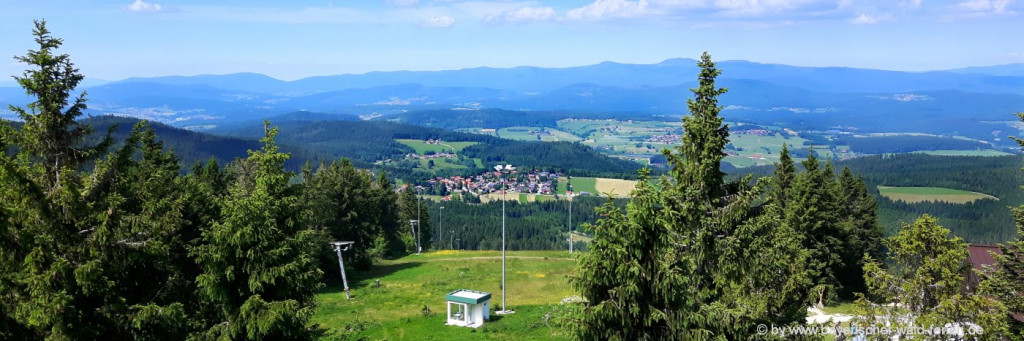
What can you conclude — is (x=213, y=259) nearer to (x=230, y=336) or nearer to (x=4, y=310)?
(x=230, y=336)

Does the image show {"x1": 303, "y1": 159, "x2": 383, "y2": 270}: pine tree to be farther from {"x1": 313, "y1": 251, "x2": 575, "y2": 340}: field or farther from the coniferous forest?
the coniferous forest

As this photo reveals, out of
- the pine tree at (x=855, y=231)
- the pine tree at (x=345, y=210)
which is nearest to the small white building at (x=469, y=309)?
the pine tree at (x=345, y=210)

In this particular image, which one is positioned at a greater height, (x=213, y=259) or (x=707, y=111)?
(x=707, y=111)

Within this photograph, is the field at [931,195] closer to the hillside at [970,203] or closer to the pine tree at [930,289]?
the hillside at [970,203]

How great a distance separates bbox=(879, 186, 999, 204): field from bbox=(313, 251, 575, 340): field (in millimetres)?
134774

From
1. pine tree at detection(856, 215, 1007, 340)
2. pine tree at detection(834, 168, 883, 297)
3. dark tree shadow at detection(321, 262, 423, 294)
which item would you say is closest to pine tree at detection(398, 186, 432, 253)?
dark tree shadow at detection(321, 262, 423, 294)

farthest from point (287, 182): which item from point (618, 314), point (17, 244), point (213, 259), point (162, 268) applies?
point (618, 314)

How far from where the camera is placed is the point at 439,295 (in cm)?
4075

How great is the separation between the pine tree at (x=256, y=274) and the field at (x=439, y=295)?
9121 millimetres

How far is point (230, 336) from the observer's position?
1736cm

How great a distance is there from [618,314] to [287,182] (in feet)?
39.4

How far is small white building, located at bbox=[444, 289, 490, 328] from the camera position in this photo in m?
32.2

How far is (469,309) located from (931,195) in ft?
545

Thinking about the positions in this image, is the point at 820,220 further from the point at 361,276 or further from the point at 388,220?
the point at 388,220
